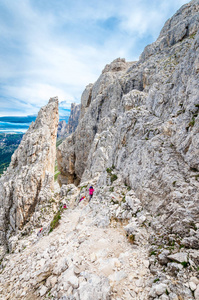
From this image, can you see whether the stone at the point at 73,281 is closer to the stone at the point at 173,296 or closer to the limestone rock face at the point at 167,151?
the stone at the point at 173,296

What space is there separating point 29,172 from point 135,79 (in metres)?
44.1

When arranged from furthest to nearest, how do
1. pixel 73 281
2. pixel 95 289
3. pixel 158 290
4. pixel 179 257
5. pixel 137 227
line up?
1. pixel 137 227
2. pixel 73 281
3. pixel 179 257
4. pixel 95 289
5. pixel 158 290

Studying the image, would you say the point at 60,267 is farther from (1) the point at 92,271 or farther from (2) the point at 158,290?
(2) the point at 158,290

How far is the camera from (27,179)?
3441 centimetres

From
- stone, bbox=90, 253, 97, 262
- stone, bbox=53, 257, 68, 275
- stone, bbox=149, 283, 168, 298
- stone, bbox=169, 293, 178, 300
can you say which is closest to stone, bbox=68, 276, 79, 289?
stone, bbox=53, 257, 68, 275

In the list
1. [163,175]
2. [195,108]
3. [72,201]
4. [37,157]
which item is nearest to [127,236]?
[163,175]

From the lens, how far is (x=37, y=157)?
40438 millimetres

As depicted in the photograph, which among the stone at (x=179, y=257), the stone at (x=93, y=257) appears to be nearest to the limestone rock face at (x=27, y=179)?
the stone at (x=93, y=257)

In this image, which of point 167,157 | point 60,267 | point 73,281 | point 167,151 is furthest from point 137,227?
point 167,151

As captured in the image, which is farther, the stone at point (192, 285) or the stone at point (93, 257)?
the stone at point (93, 257)

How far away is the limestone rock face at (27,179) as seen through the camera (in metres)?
32.1

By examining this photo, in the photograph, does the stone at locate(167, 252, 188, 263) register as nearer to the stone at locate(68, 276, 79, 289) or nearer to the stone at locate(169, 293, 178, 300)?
the stone at locate(169, 293, 178, 300)

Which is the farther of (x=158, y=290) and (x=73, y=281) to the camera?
(x=73, y=281)

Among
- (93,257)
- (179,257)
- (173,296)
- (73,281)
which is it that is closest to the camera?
(173,296)
